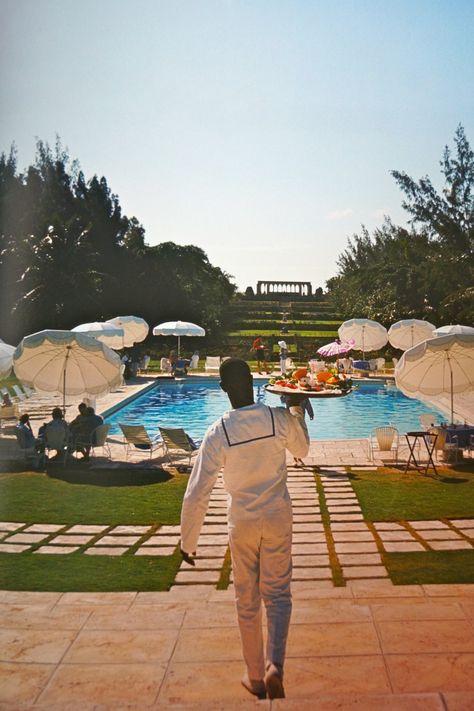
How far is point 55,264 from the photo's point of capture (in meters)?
31.7

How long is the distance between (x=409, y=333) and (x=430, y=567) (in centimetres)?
2036

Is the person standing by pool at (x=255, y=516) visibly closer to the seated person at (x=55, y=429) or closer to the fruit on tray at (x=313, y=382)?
the fruit on tray at (x=313, y=382)

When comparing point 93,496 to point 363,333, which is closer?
point 93,496

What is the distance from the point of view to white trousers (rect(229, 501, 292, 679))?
3580mm

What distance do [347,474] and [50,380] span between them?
524 centimetres

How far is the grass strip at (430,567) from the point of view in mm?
5664

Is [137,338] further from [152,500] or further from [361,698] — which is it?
[361,698]

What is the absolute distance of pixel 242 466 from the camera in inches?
146

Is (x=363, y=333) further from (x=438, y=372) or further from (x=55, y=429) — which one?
(x=55, y=429)

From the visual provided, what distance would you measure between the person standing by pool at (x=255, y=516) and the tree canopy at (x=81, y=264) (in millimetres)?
22433

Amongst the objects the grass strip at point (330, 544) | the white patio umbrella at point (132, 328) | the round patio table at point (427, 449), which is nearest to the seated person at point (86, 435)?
the grass strip at point (330, 544)

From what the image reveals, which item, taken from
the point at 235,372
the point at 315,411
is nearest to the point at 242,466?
the point at 235,372

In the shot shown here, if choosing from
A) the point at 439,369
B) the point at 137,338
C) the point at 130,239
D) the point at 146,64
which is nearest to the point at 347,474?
the point at 439,369

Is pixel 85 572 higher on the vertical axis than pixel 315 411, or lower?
higher
